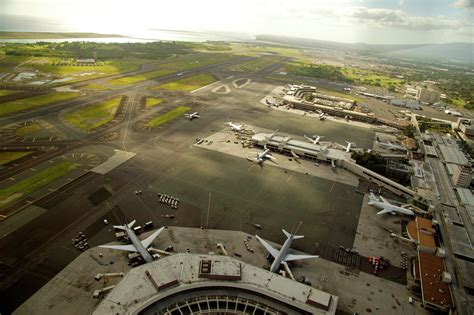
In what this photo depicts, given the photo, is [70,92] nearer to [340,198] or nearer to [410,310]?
[340,198]

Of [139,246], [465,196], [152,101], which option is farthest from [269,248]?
[152,101]

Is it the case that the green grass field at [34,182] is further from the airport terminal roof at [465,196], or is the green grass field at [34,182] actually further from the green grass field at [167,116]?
the airport terminal roof at [465,196]

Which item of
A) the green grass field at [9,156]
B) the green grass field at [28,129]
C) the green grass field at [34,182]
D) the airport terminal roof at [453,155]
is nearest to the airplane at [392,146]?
the airport terminal roof at [453,155]

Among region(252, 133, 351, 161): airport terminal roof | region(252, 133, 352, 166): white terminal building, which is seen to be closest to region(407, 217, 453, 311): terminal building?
region(252, 133, 352, 166): white terminal building

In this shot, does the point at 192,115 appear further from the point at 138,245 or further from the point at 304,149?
the point at 138,245

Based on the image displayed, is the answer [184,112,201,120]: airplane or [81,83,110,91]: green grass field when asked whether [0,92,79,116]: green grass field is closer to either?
[81,83,110,91]: green grass field

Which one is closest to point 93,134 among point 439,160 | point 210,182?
point 210,182
